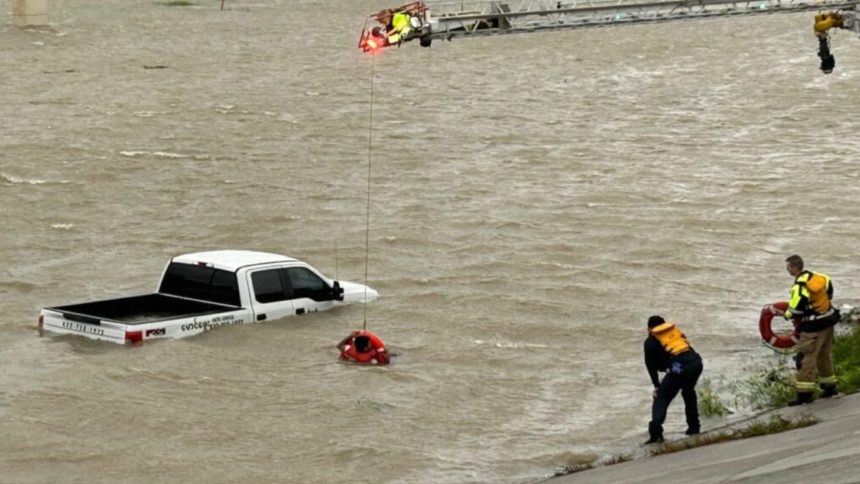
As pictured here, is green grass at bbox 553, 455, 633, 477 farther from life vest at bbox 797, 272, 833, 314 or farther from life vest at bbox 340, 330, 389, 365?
life vest at bbox 340, 330, 389, 365

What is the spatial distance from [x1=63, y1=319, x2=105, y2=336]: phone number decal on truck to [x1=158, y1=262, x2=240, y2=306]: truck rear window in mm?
1562

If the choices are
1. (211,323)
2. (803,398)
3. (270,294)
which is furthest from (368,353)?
(803,398)

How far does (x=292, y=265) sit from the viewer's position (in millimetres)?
21781

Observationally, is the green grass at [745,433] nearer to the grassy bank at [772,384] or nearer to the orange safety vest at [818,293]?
the orange safety vest at [818,293]

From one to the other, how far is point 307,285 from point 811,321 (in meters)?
8.02

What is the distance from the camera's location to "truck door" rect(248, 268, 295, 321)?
69.3 feet

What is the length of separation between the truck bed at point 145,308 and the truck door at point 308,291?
3.61 ft

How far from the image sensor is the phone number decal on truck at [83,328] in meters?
20.0

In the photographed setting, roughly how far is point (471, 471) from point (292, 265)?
6.26m

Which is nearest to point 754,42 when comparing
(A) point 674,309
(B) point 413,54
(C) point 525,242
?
(B) point 413,54

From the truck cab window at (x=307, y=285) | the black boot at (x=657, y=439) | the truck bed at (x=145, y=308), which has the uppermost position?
the truck cab window at (x=307, y=285)

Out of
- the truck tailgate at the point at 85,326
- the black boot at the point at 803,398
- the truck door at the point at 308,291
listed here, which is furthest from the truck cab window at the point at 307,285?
the black boot at the point at 803,398

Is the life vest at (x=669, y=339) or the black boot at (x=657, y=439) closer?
the life vest at (x=669, y=339)

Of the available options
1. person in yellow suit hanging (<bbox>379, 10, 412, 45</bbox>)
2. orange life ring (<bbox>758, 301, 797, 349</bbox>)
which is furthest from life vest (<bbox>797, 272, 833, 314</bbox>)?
person in yellow suit hanging (<bbox>379, 10, 412, 45</bbox>)
